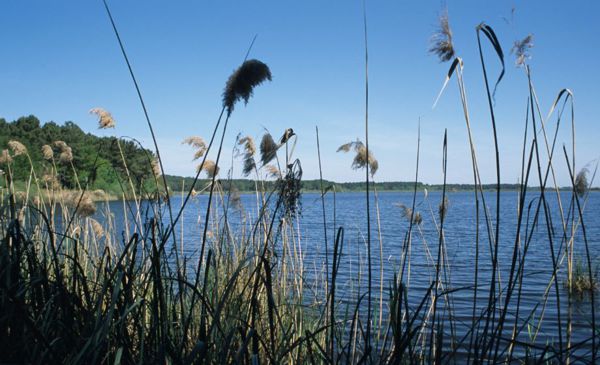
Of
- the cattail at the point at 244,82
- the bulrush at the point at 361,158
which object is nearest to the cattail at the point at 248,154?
the bulrush at the point at 361,158

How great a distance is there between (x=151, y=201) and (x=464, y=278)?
1094 centimetres

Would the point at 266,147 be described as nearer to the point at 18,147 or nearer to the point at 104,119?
the point at 104,119

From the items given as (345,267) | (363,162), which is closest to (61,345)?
(363,162)

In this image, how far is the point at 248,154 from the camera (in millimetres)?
4500

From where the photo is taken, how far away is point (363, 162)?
3670 millimetres

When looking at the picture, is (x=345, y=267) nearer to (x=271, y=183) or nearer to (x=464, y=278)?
(x=464, y=278)

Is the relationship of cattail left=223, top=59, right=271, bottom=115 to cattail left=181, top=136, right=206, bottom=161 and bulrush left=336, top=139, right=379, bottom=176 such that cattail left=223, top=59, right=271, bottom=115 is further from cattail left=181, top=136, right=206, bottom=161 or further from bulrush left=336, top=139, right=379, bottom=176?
cattail left=181, top=136, right=206, bottom=161

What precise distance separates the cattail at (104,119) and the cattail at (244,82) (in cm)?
300

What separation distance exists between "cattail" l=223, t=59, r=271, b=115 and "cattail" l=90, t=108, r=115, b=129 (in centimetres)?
300

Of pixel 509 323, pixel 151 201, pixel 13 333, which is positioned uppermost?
pixel 151 201

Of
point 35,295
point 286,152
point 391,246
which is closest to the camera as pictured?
point 35,295

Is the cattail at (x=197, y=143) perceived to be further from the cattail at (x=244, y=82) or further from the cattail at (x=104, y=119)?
the cattail at (x=244, y=82)

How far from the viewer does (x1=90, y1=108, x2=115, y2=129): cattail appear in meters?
4.56

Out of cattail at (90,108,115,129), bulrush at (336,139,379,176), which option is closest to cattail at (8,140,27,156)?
cattail at (90,108,115,129)
